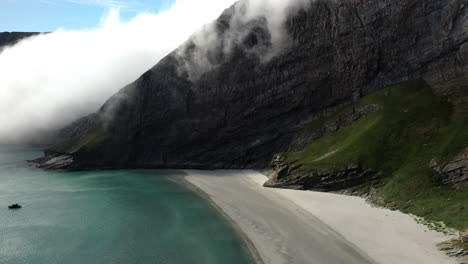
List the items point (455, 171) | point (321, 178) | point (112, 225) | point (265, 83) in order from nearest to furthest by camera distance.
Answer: point (455, 171) → point (112, 225) → point (321, 178) → point (265, 83)

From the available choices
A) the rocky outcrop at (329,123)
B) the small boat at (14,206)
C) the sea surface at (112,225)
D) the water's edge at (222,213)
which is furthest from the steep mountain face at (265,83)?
the small boat at (14,206)

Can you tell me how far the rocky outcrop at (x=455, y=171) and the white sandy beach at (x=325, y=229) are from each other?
40.7 ft

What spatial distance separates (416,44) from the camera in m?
96.5

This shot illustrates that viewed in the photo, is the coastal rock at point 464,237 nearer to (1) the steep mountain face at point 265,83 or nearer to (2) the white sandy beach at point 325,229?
(2) the white sandy beach at point 325,229

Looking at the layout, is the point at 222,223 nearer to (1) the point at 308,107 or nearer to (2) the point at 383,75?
(1) the point at 308,107

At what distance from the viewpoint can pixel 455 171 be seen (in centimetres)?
5959

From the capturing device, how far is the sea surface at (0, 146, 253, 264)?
46.8m

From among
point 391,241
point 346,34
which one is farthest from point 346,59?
point 391,241

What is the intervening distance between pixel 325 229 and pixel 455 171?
2786 centimetres

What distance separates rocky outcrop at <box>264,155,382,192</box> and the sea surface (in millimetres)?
20953

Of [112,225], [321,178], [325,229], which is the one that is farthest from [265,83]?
[112,225]

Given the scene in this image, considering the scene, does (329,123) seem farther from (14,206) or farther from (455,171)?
(14,206)

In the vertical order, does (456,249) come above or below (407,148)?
below

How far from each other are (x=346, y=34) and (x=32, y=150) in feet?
530
